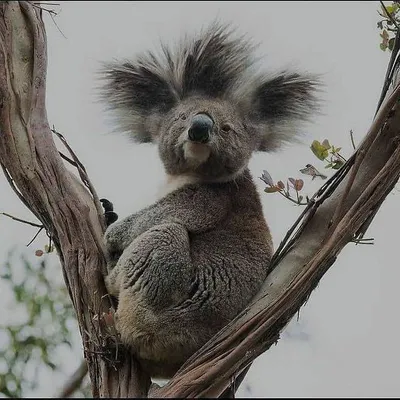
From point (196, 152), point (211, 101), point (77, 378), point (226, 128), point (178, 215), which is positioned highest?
point (211, 101)

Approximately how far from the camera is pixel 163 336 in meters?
3.03

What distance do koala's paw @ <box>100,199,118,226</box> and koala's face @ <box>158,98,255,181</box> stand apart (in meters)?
0.55

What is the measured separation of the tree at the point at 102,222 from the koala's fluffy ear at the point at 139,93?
844 millimetres

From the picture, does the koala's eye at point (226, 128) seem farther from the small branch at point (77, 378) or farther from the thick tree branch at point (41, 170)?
the small branch at point (77, 378)

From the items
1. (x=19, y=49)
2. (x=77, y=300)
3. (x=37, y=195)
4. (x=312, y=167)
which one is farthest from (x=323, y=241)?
(x=19, y=49)

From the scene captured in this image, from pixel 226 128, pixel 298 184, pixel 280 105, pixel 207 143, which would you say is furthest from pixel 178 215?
pixel 280 105

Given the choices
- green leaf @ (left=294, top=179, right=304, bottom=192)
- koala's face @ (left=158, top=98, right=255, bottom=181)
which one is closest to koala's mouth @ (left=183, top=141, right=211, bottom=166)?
koala's face @ (left=158, top=98, right=255, bottom=181)

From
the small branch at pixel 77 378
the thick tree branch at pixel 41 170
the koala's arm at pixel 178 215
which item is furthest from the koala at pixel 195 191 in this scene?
the small branch at pixel 77 378

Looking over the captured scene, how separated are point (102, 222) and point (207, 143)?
784 millimetres

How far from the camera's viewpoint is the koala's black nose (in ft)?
12.0

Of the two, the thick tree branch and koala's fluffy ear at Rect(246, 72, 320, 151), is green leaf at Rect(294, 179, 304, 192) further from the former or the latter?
koala's fluffy ear at Rect(246, 72, 320, 151)

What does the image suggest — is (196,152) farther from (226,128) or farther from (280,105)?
(280,105)

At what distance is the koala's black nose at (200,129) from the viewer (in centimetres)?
365

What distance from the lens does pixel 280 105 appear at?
4105mm
